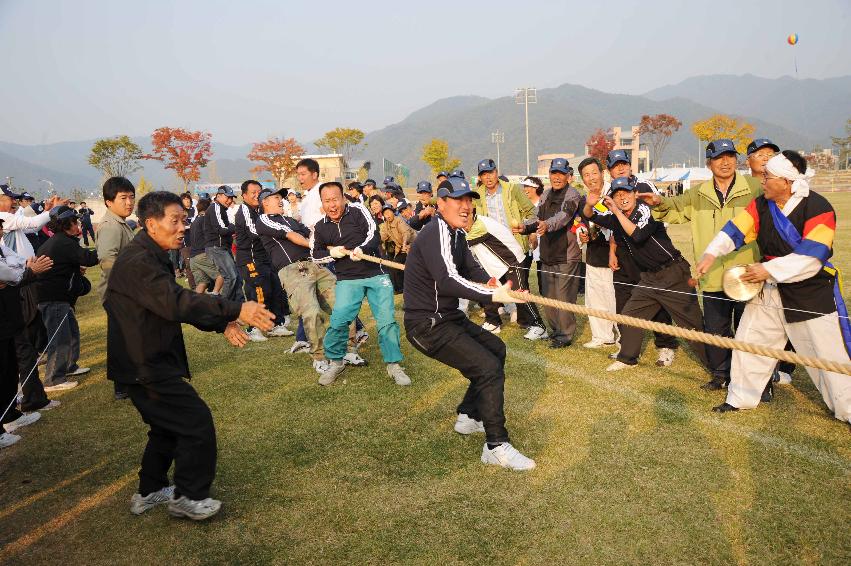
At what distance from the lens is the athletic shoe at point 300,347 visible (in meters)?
7.73

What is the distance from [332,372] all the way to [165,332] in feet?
9.55

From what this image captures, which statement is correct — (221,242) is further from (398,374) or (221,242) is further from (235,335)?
(235,335)

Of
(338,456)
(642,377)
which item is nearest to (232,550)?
(338,456)

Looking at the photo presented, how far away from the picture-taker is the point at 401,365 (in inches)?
267

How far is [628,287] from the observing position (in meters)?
6.84

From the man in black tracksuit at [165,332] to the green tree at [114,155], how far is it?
48242mm

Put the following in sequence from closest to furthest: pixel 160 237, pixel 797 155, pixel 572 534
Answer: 1. pixel 572 534
2. pixel 160 237
3. pixel 797 155

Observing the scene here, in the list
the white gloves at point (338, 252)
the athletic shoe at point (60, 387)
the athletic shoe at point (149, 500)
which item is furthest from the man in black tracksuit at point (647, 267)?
the athletic shoe at point (60, 387)

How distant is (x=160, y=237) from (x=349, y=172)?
74.0 m

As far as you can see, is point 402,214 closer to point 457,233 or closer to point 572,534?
point 457,233

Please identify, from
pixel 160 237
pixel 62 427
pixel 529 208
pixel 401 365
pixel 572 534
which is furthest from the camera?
pixel 529 208

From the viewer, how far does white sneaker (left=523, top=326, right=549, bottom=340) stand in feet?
25.4

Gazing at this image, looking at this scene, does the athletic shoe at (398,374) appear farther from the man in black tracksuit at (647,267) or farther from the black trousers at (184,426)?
the black trousers at (184,426)

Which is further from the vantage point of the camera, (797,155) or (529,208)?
(529,208)
